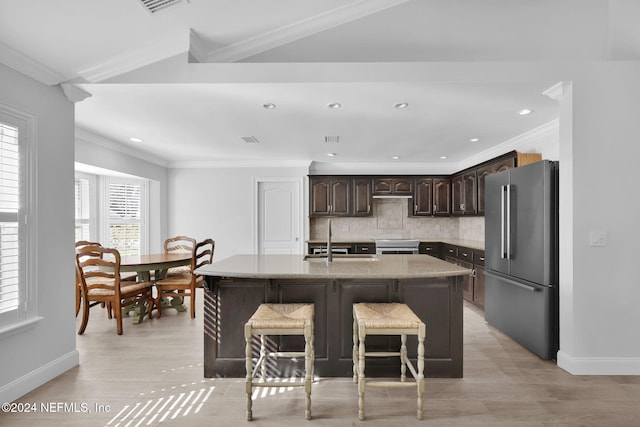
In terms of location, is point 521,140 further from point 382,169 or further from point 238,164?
point 238,164

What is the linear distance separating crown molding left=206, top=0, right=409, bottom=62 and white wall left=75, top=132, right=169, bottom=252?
2.63 meters

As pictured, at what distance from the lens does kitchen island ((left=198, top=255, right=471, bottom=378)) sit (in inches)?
103

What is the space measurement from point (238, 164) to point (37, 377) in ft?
14.3

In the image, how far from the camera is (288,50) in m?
2.81

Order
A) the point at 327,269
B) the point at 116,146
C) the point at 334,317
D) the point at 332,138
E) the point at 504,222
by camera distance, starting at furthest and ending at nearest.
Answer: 1. the point at 116,146
2. the point at 332,138
3. the point at 504,222
4. the point at 334,317
5. the point at 327,269

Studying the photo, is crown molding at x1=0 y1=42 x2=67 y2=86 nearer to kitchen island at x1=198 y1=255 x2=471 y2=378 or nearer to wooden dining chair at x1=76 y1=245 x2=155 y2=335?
wooden dining chair at x1=76 y1=245 x2=155 y2=335

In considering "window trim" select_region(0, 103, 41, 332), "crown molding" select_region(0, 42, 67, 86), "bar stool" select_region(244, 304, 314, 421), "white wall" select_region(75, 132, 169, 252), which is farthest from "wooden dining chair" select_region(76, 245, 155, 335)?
"bar stool" select_region(244, 304, 314, 421)

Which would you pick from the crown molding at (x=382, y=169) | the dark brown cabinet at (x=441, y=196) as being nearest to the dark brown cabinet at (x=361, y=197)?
the crown molding at (x=382, y=169)

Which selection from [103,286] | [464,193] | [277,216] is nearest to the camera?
[103,286]

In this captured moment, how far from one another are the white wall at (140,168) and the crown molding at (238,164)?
15.1 inches

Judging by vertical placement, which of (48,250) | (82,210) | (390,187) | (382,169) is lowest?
(48,250)

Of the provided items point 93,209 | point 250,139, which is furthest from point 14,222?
point 93,209

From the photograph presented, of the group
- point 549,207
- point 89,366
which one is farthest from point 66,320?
point 549,207

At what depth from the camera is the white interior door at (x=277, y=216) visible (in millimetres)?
6285
